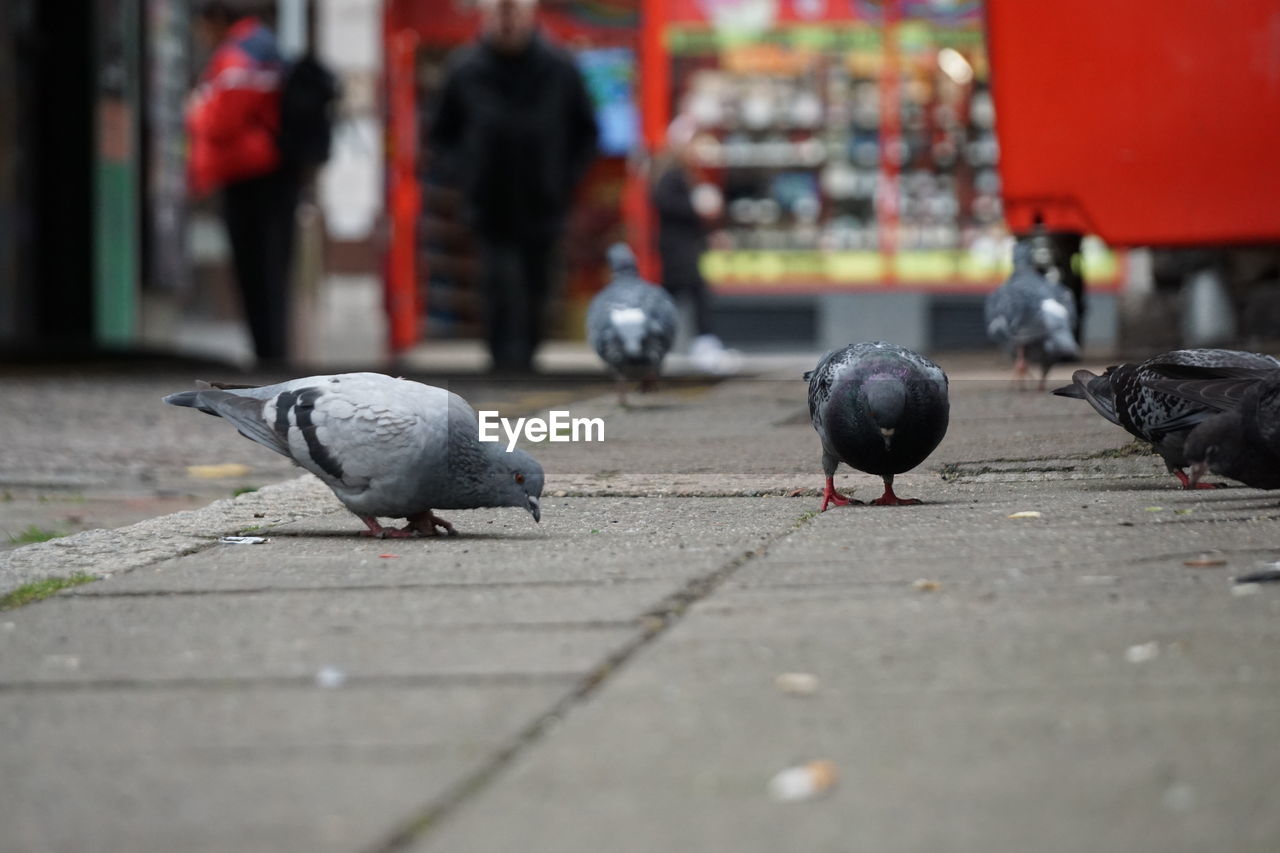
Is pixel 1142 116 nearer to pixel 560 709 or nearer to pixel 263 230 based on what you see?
pixel 263 230

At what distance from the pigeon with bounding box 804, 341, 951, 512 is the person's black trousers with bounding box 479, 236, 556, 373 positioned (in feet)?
19.2

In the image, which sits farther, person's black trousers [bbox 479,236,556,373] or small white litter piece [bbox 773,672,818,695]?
person's black trousers [bbox 479,236,556,373]

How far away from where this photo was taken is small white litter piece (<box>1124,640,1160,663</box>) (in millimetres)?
→ 2914

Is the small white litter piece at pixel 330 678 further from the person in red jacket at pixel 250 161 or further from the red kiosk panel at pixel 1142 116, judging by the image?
the person in red jacket at pixel 250 161

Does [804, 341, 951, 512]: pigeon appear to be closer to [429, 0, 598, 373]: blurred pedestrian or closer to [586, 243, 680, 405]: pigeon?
[586, 243, 680, 405]: pigeon

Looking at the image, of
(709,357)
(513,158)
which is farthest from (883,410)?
(709,357)

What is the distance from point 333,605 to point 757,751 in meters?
1.28

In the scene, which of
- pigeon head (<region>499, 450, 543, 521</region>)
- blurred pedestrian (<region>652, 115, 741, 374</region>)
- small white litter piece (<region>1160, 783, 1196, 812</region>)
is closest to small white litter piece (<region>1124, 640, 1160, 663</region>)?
small white litter piece (<region>1160, 783, 1196, 812</region>)

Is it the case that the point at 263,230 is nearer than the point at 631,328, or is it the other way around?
the point at 631,328

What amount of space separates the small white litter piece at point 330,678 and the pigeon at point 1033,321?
524cm

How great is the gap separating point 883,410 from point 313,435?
1.29 m

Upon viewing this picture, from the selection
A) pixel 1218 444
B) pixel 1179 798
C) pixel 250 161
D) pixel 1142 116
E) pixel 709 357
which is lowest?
pixel 709 357

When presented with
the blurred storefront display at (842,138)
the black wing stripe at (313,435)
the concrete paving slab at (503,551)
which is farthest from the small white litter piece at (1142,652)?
the blurred storefront display at (842,138)

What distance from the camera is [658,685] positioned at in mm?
2826
